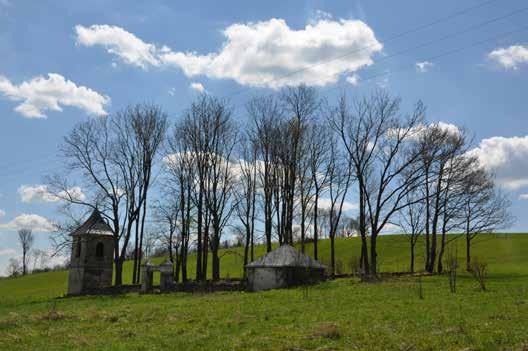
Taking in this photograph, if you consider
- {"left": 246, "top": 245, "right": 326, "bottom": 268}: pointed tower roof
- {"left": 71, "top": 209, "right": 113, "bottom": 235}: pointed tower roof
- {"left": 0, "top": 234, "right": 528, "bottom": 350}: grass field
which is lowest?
{"left": 0, "top": 234, "right": 528, "bottom": 350}: grass field

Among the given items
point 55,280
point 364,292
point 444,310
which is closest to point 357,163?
point 364,292

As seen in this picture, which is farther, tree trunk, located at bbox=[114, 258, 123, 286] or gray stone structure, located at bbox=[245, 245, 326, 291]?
tree trunk, located at bbox=[114, 258, 123, 286]

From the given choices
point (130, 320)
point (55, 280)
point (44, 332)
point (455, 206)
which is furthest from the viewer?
point (55, 280)

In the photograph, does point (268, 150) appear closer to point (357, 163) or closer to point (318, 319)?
point (357, 163)

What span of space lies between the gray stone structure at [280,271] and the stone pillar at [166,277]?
20.1 feet

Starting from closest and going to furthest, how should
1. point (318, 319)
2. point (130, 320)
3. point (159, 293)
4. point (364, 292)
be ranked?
point (318, 319)
point (130, 320)
point (364, 292)
point (159, 293)

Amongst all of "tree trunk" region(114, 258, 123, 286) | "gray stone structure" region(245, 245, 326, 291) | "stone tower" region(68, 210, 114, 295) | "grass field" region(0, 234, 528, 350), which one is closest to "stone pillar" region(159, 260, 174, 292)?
"tree trunk" region(114, 258, 123, 286)

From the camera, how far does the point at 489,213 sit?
4412 centimetres

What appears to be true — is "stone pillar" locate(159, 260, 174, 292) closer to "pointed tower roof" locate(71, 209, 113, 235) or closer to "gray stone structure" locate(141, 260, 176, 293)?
"gray stone structure" locate(141, 260, 176, 293)

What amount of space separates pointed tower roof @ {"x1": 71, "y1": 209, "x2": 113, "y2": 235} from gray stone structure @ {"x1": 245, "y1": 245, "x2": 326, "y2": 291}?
48.1ft

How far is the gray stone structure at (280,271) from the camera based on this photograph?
110 feet

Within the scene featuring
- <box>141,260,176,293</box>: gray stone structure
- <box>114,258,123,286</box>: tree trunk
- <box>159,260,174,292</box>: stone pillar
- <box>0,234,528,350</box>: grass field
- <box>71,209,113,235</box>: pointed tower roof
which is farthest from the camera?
<box>71,209,113,235</box>: pointed tower roof

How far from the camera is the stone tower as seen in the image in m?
41.1

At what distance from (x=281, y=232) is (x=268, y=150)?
6.75 metres
